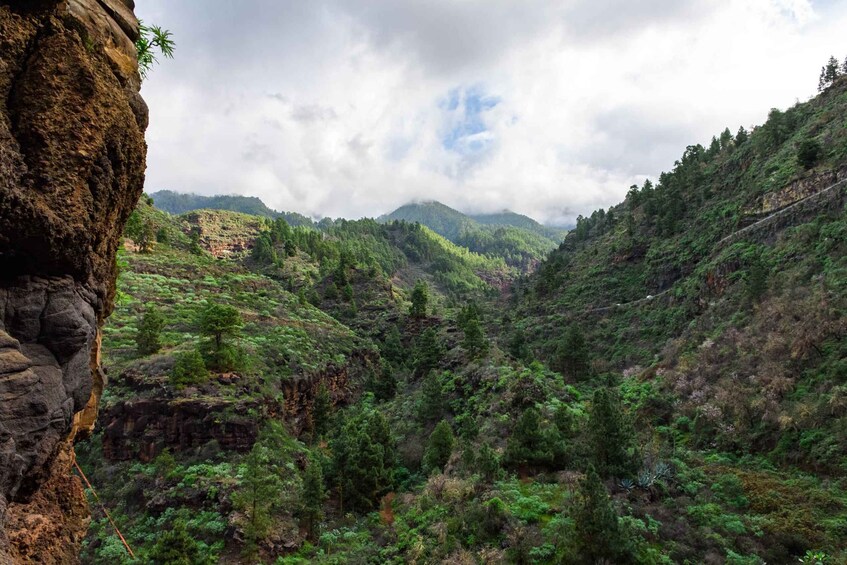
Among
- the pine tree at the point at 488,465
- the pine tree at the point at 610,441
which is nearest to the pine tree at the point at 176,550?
the pine tree at the point at 488,465

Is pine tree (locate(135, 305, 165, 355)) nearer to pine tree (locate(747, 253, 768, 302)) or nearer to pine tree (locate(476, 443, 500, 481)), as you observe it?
pine tree (locate(476, 443, 500, 481))

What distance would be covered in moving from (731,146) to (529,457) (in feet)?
322

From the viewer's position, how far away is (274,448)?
37312 mm

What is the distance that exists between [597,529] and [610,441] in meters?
8.31

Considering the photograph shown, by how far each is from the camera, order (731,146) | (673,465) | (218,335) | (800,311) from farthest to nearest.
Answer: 1. (731,146)
2. (218,335)
3. (800,311)
4. (673,465)

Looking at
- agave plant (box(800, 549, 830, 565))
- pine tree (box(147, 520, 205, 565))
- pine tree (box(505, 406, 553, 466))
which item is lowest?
pine tree (box(147, 520, 205, 565))

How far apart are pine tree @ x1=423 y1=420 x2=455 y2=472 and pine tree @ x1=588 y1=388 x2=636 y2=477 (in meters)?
12.5

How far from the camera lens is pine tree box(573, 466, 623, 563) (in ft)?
56.7

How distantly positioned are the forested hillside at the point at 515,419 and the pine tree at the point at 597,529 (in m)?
0.10

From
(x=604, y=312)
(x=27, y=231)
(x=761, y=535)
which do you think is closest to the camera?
(x=27, y=231)

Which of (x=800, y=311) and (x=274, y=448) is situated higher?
(x=800, y=311)

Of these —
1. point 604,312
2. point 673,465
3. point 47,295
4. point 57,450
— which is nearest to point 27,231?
point 47,295

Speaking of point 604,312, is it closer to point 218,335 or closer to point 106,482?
point 218,335

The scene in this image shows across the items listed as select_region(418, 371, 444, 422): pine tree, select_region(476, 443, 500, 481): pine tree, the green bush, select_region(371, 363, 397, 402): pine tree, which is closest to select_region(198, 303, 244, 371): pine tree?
the green bush
